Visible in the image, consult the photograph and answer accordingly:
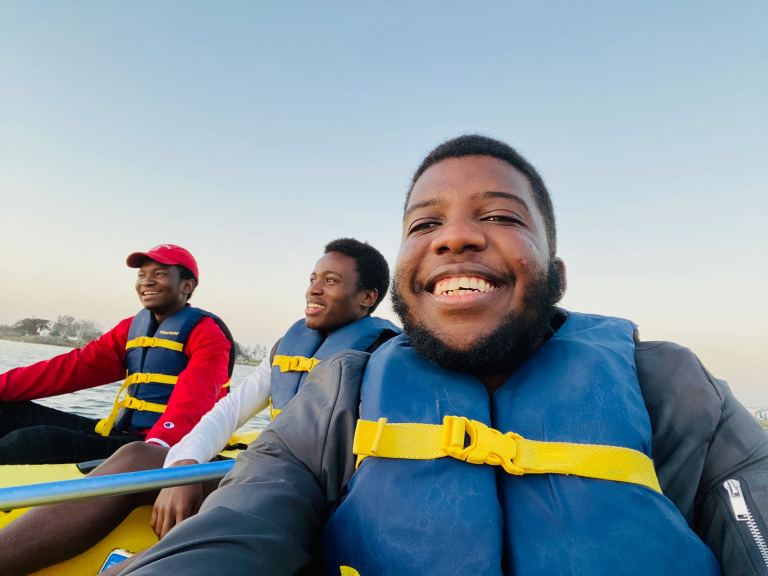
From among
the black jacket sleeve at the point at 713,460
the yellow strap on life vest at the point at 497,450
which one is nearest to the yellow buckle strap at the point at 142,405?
the yellow strap on life vest at the point at 497,450

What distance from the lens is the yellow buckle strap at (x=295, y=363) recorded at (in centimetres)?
328

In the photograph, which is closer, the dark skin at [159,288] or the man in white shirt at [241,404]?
the man in white shirt at [241,404]

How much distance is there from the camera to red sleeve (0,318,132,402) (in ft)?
13.8

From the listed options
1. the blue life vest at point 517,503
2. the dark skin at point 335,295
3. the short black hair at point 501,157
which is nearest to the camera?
the blue life vest at point 517,503

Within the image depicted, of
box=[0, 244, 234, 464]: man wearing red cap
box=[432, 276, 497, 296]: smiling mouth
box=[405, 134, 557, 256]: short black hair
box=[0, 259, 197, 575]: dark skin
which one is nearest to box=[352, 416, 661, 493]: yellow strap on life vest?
box=[432, 276, 497, 296]: smiling mouth

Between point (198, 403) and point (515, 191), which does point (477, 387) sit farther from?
point (198, 403)

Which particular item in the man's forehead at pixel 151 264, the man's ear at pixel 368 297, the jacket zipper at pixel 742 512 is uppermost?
→ the man's forehead at pixel 151 264

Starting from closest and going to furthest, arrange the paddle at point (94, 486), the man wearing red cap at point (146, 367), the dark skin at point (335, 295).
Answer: the paddle at point (94, 486)
the dark skin at point (335, 295)
the man wearing red cap at point (146, 367)

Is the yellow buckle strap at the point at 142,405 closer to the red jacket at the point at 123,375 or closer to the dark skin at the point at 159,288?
the red jacket at the point at 123,375

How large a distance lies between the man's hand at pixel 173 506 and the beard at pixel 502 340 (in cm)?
145

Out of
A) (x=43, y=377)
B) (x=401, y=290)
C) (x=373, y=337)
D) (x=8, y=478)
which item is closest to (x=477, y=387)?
(x=401, y=290)

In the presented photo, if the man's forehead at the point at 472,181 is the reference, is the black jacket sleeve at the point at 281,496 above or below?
below

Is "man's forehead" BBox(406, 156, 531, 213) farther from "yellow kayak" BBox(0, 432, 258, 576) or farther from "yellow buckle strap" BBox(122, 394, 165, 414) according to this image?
"yellow buckle strap" BBox(122, 394, 165, 414)

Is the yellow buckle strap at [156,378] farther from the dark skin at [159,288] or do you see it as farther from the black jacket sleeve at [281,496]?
the black jacket sleeve at [281,496]
